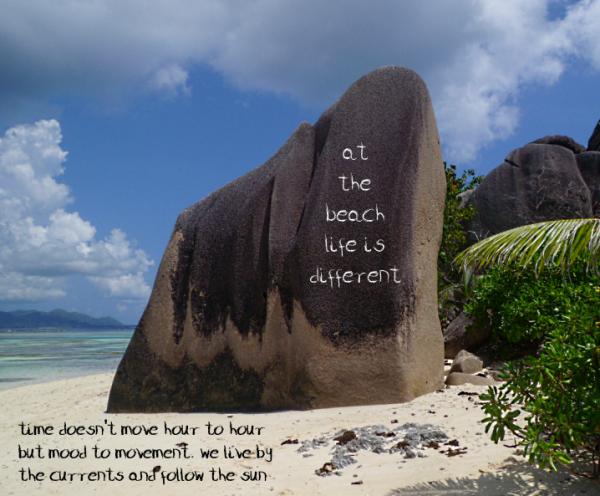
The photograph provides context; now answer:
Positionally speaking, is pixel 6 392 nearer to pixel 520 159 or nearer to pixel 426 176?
pixel 426 176

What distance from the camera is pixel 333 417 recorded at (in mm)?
4605

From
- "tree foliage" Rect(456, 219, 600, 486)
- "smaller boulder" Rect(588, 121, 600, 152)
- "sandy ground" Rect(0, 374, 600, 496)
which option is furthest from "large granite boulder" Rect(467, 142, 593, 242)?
"tree foliage" Rect(456, 219, 600, 486)

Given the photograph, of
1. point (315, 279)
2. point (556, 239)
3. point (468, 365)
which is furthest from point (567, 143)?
point (556, 239)

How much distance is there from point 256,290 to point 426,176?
2437mm

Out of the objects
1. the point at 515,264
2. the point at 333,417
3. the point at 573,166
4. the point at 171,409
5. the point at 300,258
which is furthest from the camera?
the point at 573,166

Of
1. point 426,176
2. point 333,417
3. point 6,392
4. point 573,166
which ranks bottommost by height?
point 6,392

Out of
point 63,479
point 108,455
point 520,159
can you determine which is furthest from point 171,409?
point 520,159

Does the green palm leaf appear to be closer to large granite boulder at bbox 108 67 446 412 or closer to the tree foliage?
the tree foliage

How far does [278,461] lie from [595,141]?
1635 centimetres

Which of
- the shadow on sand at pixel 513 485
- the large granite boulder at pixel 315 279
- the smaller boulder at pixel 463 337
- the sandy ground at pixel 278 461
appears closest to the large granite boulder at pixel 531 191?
the smaller boulder at pixel 463 337

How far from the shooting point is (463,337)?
752cm

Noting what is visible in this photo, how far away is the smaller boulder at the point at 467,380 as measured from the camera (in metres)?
5.31

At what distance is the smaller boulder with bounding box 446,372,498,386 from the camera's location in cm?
531

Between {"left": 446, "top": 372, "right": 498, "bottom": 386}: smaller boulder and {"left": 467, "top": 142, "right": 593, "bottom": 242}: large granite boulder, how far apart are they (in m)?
9.02
